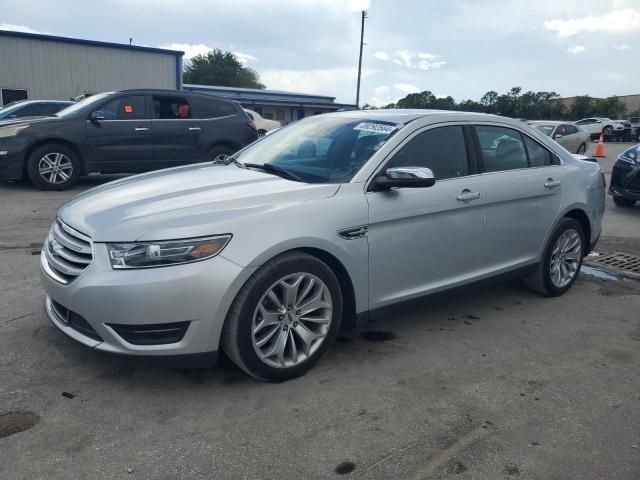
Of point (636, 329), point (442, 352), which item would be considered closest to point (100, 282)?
point (442, 352)

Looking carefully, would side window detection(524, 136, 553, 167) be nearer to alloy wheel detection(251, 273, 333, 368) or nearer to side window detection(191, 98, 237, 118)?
alloy wheel detection(251, 273, 333, 368)

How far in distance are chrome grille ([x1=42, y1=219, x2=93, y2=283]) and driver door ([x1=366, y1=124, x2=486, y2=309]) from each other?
1.61m

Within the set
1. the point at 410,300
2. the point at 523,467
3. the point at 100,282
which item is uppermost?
the point at 100,282

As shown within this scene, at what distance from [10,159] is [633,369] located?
8.69 metres

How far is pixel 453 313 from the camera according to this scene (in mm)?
4367

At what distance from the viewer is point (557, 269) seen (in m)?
4.79

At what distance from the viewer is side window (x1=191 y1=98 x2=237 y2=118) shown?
9.99 meters

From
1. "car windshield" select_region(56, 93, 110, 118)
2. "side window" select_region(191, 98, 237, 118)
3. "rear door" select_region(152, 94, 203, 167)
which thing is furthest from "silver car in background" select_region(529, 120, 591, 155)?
"car windshield" select_region(56, 93, 110, 118)

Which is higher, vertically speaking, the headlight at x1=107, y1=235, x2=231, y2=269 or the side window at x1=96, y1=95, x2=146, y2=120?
the side window at x1=96, y1=95, x2=146, y2=120

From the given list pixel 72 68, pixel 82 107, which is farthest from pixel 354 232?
pixel 72 68

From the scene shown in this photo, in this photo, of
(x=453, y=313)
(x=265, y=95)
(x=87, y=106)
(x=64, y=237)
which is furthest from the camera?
(x=265, y=95)

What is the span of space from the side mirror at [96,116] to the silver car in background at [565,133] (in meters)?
13.1

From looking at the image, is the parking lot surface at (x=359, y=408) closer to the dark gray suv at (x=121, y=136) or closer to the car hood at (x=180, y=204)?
the car hood at (x=180, y=204)

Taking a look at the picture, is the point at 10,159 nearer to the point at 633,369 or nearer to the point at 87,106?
A: the point at 87,106
